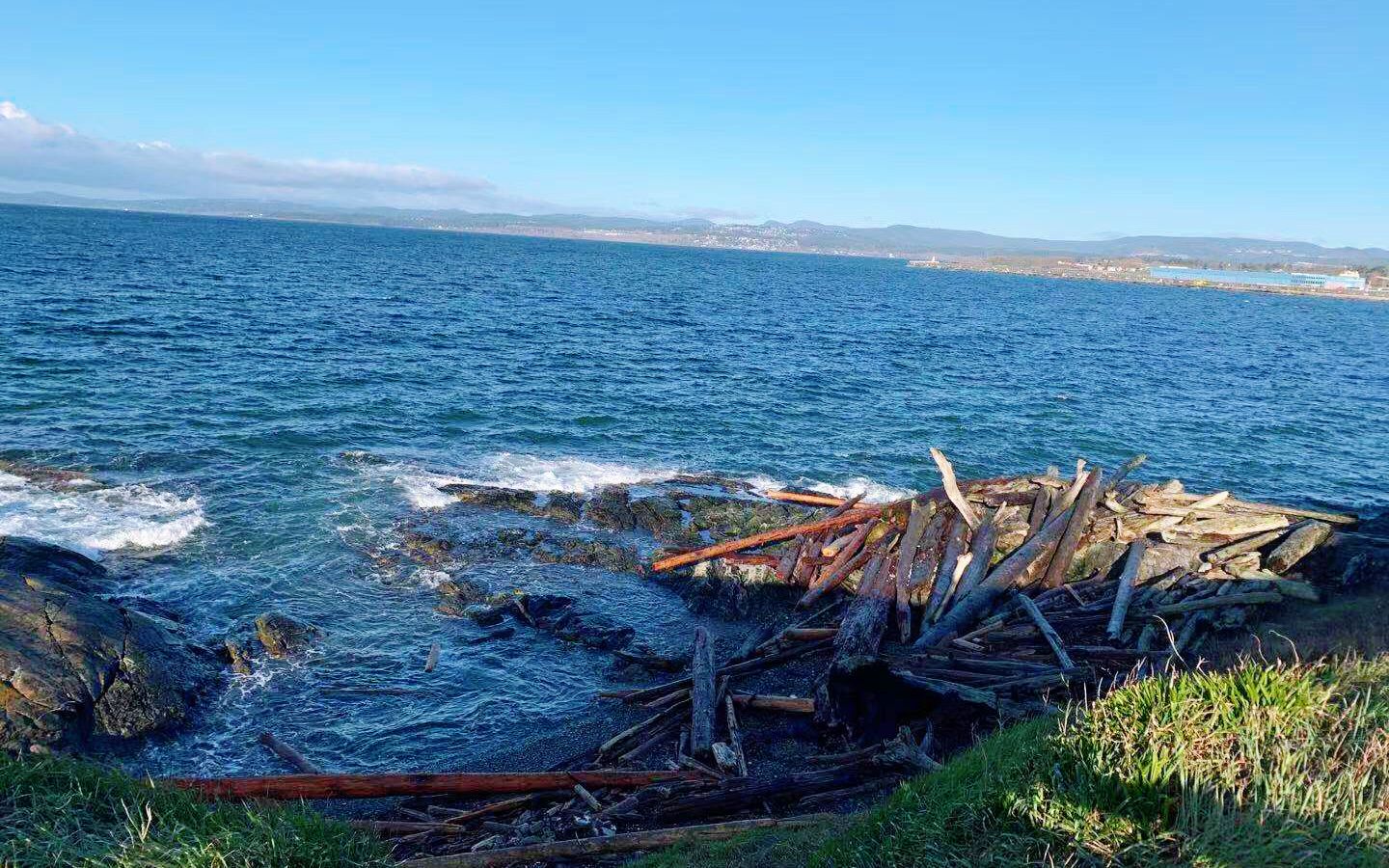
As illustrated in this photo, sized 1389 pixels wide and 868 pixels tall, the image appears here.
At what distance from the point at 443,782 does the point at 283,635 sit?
7293mm

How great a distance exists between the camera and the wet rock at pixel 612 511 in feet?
76.3

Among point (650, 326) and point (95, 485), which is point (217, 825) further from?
point (650, 326)

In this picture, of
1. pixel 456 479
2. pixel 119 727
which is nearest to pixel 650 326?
pixel 456 479

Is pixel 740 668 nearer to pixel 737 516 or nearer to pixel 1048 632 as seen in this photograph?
pixel 1048 632

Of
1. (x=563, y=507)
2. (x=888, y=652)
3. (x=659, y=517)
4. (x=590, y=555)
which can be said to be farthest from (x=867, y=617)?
(x=563, y=507)

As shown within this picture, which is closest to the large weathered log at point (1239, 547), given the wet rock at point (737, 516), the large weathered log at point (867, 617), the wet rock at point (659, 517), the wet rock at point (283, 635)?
the large weathered log at point (867, 617)

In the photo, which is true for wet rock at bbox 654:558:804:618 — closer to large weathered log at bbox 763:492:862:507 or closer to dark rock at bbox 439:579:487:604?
dark rock at bbox 439:579:487:604

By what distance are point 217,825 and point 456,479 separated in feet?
65.7

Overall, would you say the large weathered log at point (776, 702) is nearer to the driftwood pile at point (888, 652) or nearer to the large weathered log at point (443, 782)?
the driftwood pile at point (888, 652)

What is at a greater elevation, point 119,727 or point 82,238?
point 82,238

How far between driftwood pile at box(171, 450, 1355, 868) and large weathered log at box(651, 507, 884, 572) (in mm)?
49

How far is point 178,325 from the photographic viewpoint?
46875 millimetres

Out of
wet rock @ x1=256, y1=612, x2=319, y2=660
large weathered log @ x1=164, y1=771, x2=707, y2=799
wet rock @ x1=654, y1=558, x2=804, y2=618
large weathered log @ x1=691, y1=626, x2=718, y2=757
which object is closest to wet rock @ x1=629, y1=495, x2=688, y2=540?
wet rock @ x1=654, y1=558, x2=804, y2=618

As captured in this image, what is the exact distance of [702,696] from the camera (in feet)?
44.0
